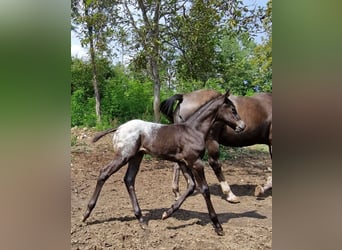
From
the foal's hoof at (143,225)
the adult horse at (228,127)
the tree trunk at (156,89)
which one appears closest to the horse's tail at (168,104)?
the adult horse at (228,127)

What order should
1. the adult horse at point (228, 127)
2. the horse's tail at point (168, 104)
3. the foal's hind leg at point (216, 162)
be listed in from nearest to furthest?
the horse's tail at point (168, 104) < the adult horse at point (228, 127) < the foal's hind leg at point (216, 162)

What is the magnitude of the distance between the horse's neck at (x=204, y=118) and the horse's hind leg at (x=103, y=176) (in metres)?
0.52

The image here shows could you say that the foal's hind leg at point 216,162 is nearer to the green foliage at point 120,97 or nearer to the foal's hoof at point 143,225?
the green foliage at point 120,97

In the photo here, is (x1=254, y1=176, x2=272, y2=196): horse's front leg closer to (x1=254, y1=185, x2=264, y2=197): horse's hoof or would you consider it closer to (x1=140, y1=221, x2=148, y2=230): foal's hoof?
(x1=254, y1=185, x2=264, y2=197): horse's hoof

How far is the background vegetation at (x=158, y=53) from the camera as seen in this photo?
8.11 feet

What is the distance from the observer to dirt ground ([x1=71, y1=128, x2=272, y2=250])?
6.95ft

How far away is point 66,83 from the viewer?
103cm

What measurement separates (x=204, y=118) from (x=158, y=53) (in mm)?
677

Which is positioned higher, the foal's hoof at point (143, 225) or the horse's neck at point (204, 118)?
the horse's neck at point (204, 118)

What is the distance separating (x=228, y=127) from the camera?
274 cm
